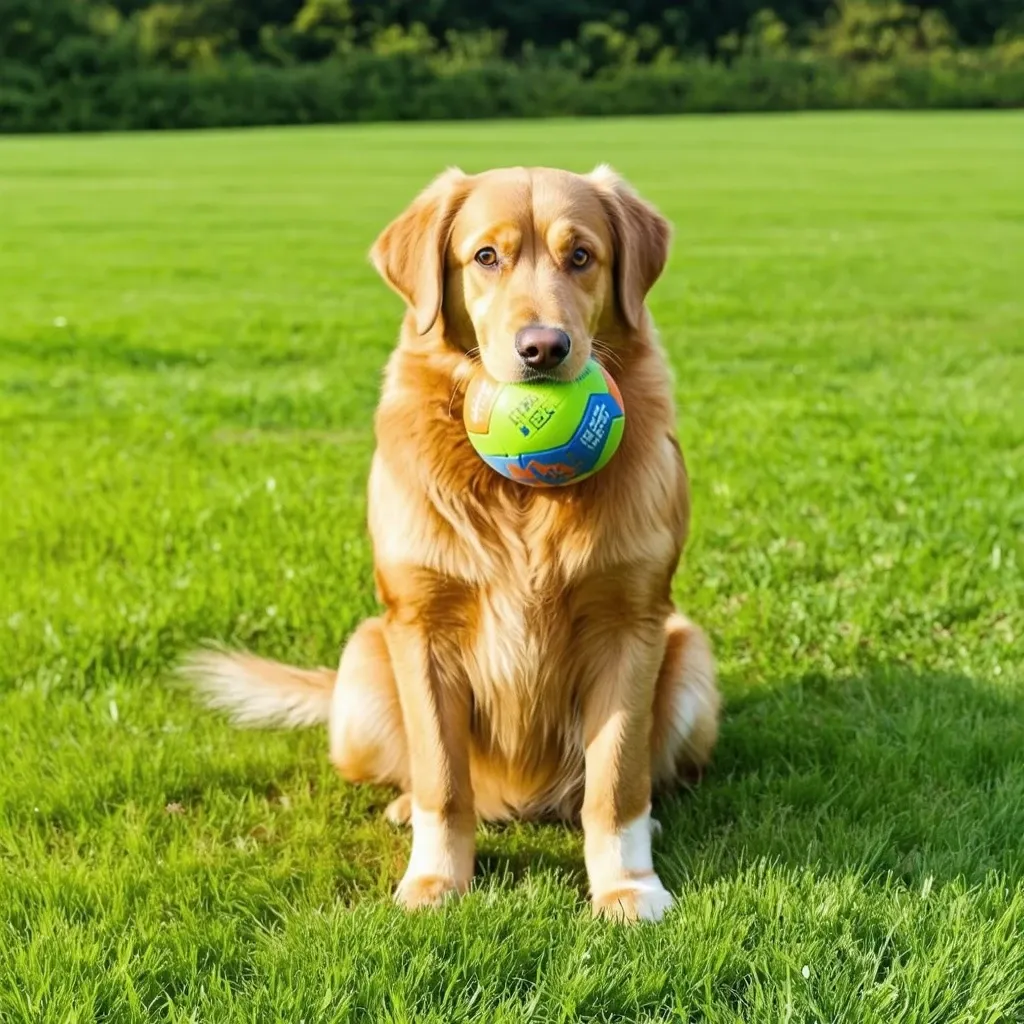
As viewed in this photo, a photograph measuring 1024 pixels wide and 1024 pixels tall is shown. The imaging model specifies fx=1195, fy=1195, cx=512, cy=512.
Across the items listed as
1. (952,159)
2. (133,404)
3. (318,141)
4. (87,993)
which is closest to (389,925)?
(87,993)

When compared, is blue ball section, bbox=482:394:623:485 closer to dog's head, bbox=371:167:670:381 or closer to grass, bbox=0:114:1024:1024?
dog's head, bbox=371:167:670:381

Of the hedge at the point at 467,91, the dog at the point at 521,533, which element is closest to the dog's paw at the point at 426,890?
the dog at the point at 521,533

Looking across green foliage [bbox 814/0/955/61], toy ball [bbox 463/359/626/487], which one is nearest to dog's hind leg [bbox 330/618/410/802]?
toy ball [bbox 463/359/626/487]

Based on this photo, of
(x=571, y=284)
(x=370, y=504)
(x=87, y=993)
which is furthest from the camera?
(x=370, y=504)

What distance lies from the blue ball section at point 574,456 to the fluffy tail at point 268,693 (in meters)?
1.24

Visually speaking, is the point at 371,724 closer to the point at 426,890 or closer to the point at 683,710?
the point at 426,890

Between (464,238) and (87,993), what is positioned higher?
(464,238)

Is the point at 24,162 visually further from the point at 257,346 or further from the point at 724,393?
the point at 724,393

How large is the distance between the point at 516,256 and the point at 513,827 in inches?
60.0

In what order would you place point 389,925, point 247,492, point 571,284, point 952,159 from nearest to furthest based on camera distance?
point 389,925, point 571,284, point 247,492, point 952,159

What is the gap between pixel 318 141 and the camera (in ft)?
119

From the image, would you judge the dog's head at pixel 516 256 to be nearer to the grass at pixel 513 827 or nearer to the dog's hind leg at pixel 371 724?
the dog's hind leg at pixel 371 724

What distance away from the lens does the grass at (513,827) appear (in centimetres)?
238

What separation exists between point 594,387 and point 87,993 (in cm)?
162
